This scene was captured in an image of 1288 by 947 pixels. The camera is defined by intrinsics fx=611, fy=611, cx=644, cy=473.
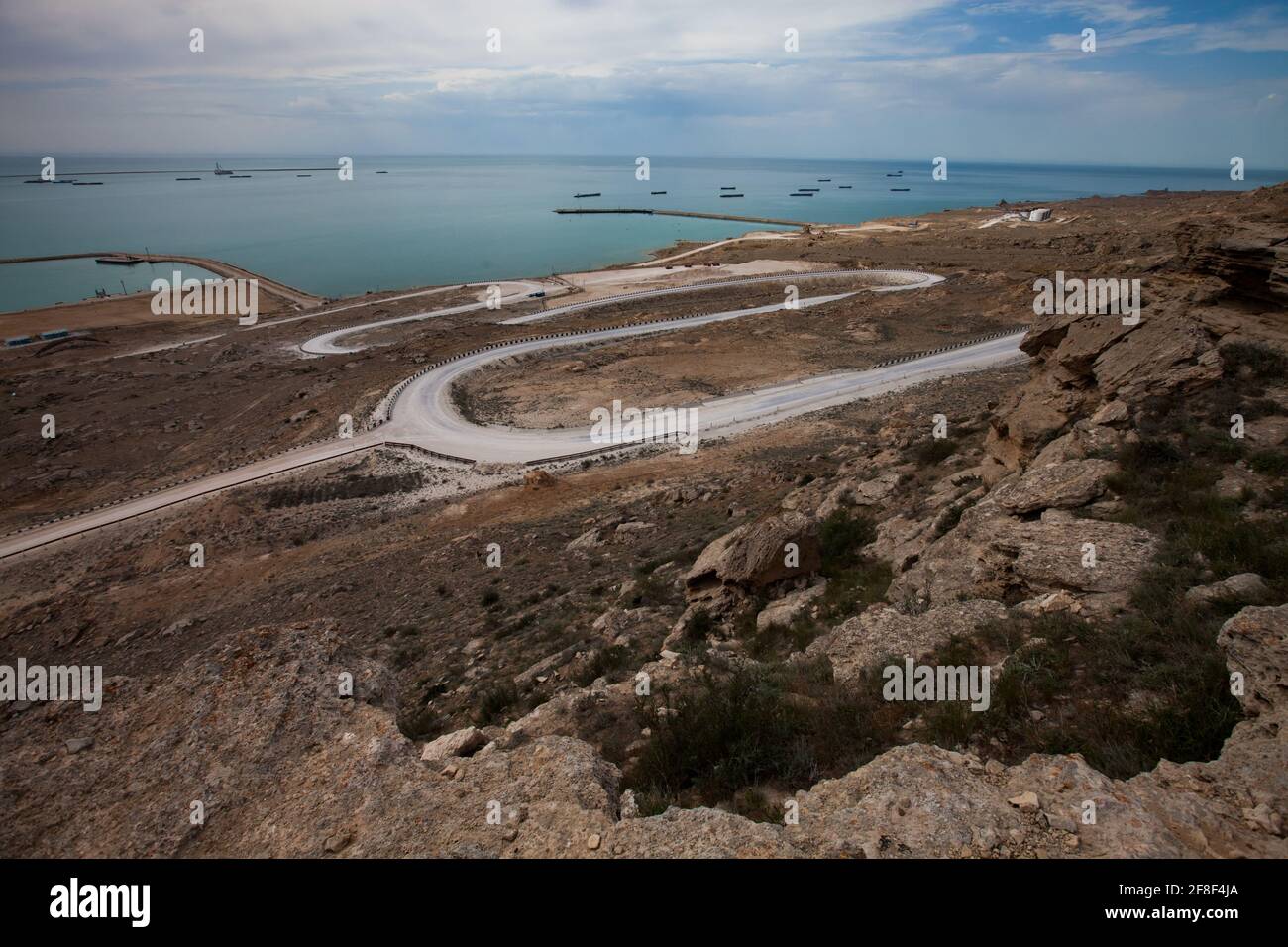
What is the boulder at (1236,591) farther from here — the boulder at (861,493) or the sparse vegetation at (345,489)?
the sparse vegetation at (345,489)

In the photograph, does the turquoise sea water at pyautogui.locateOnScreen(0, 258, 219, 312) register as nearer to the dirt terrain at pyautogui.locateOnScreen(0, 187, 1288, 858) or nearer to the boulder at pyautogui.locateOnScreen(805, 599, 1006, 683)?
the dirt terrain at pyautogui.locateOnScreen(0, 187, 1288, 858)

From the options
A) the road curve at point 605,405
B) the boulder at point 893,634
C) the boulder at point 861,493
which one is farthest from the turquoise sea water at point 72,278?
the boulder at point 893,634

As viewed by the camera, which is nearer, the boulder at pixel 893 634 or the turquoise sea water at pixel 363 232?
the boulder at pixel 893 634

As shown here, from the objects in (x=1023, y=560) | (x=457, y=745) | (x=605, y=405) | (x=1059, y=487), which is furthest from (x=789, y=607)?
(x=605, y=405)

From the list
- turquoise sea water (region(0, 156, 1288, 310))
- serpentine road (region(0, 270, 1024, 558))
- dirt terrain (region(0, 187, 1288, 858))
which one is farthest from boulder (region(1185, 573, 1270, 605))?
turquoise sea water (region(0, 156, 1288, 310))

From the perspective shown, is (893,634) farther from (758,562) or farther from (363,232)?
(363,232)
